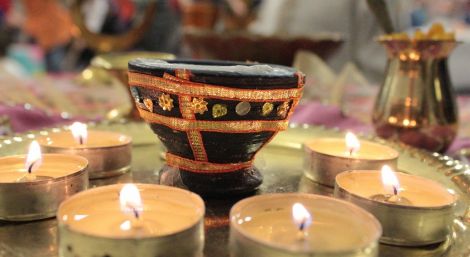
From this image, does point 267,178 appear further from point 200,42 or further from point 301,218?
point 200,42

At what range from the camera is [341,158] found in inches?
22.5

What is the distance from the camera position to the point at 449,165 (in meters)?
0.62

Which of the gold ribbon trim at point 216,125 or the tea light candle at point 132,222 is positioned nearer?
the tea light candle at point 132,222

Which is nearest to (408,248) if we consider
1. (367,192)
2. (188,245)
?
(367,192)

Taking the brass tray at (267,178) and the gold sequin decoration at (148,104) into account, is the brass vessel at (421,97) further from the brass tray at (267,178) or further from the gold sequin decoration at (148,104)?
the gold sequin decoration at (148,104)

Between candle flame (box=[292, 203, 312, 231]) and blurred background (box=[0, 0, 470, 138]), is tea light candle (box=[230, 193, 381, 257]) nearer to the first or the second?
candle flame (box=[292, 203, 312, 231])

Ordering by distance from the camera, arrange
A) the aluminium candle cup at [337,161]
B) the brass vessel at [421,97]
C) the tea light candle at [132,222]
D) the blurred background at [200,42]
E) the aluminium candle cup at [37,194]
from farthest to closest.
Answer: the blurred background at [200,42], the brass vessel at [421,97], the aluminium candle cup at [337,161], the aluminium candle cup at [37,194], the tea light candle at [132,222]

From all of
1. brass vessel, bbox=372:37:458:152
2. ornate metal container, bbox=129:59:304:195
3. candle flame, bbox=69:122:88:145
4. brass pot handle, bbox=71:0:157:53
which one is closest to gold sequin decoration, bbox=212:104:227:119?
ornate metal container, bbox=129:59:304:195

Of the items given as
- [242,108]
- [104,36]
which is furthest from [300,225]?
[104,36]

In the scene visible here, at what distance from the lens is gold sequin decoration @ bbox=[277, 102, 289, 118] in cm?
48

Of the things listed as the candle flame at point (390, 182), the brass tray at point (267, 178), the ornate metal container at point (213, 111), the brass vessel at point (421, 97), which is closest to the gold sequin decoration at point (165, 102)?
the ornate metal container at point (213, 111)

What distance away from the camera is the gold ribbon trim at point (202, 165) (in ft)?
1.66

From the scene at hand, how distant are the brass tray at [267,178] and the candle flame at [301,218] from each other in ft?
0.21

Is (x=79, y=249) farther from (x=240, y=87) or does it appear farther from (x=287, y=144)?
(x=287, y=144)
